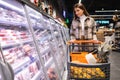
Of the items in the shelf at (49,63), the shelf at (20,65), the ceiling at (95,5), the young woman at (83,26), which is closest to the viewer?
the shelf at (20,65)

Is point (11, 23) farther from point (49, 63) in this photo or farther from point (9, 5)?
point (49, 63)

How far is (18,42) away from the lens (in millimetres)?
1956

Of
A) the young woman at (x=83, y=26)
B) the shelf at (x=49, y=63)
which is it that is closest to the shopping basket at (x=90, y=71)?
the shelf at (x=49, y=63)

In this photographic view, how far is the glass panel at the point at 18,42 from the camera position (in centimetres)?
171

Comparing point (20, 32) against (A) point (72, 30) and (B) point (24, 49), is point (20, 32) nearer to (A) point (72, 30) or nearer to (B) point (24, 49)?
(B) point (24, 49)

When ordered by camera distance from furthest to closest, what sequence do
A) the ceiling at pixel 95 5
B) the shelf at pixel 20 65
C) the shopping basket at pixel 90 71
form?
the ceiling at pixel 95 5 → the shopping basket at pixel 90 71 → the shelf at pixel 20 65

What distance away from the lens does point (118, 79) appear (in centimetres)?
602

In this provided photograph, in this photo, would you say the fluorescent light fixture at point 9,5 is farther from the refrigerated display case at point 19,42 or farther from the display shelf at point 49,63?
the display shelf at point 49,63

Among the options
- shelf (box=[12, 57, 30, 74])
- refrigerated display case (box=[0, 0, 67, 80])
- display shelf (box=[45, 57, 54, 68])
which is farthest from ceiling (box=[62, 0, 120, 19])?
shelf (box=[12, 57, 30, 74])

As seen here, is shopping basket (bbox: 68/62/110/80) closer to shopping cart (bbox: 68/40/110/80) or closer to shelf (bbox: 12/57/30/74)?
shopping cart (bbox: 68/40/110/80)

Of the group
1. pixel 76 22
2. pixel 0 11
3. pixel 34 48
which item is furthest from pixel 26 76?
pixel 76 22

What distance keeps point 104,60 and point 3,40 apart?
5.07 ft

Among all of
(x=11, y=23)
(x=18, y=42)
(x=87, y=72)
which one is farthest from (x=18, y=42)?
(x=87, y=72)

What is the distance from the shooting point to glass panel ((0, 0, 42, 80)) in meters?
1.71
